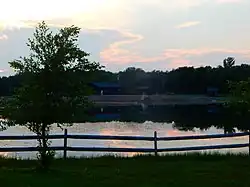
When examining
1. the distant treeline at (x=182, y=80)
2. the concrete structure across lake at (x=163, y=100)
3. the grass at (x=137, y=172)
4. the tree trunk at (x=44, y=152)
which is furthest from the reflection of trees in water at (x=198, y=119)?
the distant treeline at (x=182, y=80)

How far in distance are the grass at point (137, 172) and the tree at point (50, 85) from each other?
56.9 inches

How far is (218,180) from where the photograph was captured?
11.7 meters

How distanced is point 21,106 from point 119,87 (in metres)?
101

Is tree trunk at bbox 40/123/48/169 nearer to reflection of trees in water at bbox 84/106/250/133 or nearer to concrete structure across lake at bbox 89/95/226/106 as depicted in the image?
reflection of trees in water at bbox 84/106/250/133

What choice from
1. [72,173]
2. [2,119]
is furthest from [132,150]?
[2,119]

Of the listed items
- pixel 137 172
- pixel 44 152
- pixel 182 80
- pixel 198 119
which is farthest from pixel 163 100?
pixel 44 152

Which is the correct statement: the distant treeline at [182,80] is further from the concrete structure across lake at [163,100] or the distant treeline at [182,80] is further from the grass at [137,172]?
the grass at [137,172]

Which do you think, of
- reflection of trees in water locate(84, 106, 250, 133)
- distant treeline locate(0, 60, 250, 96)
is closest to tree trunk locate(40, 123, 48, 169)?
reflection of trees in water locate(84, 106, 250, 133)

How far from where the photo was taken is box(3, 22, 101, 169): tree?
1182 centimetres

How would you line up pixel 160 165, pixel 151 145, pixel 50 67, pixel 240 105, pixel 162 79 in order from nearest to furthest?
pixel 50 67 < pixel 240 105 < pixel 160 165 < pixel 151 145 < pixel 162 79

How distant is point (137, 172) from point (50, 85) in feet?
10.7

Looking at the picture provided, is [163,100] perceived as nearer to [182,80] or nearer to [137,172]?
[182,80]

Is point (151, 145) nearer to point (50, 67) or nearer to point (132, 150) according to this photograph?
point (132, 150)

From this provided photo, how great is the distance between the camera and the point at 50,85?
471 inches
